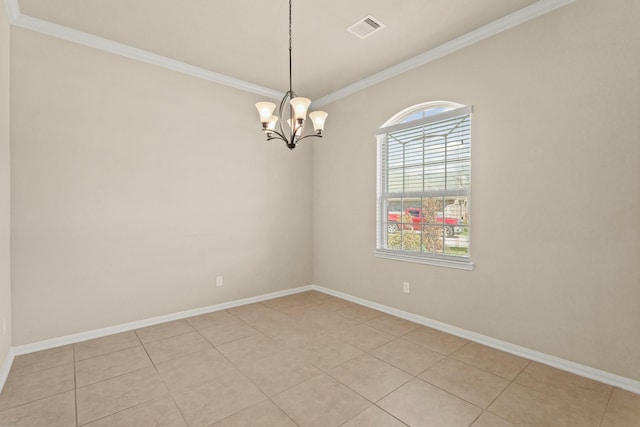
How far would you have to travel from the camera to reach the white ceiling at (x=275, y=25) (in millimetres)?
2561

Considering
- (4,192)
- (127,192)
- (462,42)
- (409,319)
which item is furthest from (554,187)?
(4,192)

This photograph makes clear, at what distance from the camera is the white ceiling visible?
8.40 ft

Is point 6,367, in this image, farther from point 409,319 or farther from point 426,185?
point 426,185

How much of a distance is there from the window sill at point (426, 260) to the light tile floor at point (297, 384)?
2.35 feet

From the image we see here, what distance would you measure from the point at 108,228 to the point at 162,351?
136 centimetres

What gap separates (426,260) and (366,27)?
242cm

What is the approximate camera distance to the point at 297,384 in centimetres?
225

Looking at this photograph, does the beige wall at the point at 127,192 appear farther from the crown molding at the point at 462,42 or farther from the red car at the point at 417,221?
the red car at the point at 417,221

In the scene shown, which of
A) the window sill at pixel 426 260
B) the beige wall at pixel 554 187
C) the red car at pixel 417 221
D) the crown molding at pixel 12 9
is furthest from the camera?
the red car at pixel 417 221

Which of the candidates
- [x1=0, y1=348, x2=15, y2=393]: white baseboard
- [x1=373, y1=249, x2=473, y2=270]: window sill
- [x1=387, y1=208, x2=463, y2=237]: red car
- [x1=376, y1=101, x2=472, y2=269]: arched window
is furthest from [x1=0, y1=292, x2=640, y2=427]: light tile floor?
[x1=387, y1=208, x2=463, y2=237]: red car

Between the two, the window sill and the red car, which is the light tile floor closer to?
the window sill

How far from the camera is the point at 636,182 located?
2.16 m

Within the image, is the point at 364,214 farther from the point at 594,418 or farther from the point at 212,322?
the point at 594,418

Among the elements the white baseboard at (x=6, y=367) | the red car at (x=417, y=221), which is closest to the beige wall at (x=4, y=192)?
the white baseboard at (x=6, y=367)
